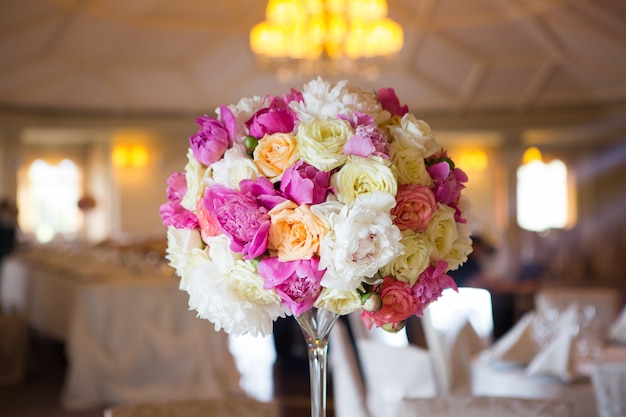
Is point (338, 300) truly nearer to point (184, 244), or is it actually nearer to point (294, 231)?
point (294, 231)

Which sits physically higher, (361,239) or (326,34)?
(326,34)

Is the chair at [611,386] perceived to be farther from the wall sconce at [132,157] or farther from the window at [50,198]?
the window at [50,198]

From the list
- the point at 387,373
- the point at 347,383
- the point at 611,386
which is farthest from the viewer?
the point at 387,373

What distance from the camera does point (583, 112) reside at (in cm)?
1557

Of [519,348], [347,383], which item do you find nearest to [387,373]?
[347,383]

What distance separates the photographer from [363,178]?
1.40 meters

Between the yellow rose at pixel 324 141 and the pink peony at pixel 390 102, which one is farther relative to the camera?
the pink peony at pixel 390 102

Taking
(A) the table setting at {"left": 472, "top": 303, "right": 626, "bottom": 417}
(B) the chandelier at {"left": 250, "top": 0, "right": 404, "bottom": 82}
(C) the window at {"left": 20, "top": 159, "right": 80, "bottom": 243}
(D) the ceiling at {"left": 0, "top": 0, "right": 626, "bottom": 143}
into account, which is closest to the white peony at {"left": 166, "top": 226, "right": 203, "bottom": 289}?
(A) the table setting at {"left": 472, "top": 303, "right": 626, "bottom": 417}

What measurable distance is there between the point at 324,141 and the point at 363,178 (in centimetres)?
9

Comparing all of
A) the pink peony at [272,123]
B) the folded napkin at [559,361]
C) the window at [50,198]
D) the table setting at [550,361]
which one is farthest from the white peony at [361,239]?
the window at [50,198]

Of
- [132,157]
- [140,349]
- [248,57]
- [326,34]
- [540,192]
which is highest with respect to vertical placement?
[248,57]

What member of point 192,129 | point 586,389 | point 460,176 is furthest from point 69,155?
point 460,176

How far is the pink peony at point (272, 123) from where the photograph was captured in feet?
4.88

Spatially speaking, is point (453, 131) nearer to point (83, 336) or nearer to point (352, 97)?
point (83, 336)
